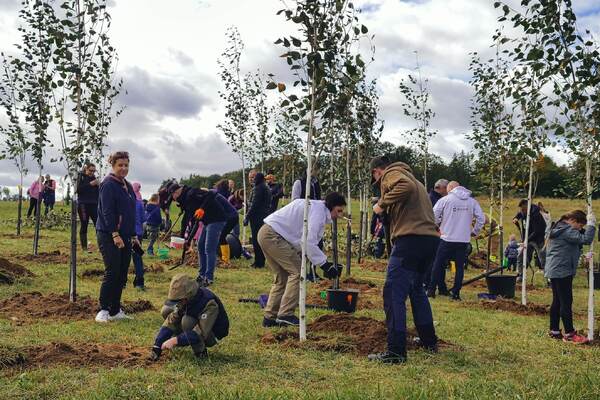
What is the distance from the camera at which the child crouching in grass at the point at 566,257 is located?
24.1ft

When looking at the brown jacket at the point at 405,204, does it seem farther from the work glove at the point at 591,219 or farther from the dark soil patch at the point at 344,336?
the work glove at the point at 591,219

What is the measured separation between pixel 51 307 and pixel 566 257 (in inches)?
264

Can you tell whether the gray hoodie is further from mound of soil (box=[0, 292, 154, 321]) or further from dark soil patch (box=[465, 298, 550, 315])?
mound of soil (box=[0, 292, 154, 321])

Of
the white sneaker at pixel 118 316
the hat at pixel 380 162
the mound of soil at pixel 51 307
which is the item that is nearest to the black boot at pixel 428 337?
the hat at pixel 380 162

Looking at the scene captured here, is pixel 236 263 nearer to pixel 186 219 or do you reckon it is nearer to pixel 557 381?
pixel 186 219

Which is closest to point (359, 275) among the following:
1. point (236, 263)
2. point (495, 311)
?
point (236, 263)

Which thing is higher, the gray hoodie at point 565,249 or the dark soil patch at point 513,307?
the gray hoodie at point 565,249

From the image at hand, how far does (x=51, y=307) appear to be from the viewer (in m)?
8.02

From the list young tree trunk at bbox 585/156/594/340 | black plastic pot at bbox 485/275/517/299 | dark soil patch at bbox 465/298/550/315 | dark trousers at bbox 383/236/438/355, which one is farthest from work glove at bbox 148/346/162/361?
black plastic pot at bbox 485/275/517/299

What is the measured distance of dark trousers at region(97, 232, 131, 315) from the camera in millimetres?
7430

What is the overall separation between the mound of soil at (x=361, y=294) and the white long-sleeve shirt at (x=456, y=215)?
5.48 ft

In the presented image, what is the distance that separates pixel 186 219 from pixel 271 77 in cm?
445

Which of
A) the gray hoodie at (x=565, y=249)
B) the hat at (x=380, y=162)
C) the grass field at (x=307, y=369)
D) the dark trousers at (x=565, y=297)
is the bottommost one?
the grass field at (x=307, y=369)

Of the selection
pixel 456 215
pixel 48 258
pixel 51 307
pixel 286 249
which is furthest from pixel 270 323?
pixel 48 258
